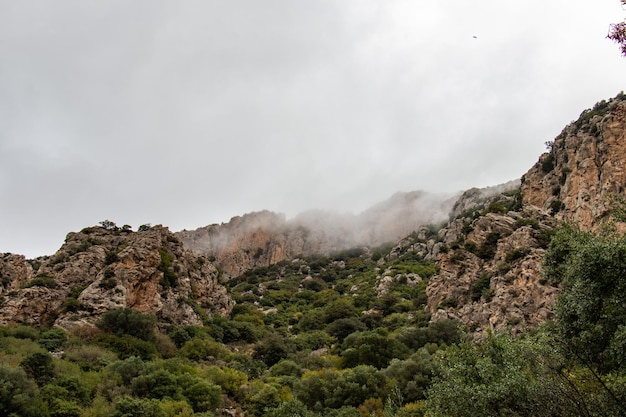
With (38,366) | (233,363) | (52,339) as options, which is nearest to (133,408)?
(38,366)

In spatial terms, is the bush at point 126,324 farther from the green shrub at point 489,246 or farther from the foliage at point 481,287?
the green shrub at point 489,246

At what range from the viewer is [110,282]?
4528 cm

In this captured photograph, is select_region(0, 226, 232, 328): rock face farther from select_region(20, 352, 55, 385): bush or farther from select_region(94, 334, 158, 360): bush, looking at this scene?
select_region(20, 352, 55, 385): bush

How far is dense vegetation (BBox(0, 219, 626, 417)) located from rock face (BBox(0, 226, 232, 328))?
9.74 ft

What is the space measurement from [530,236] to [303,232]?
99.0m

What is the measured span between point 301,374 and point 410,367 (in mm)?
11539

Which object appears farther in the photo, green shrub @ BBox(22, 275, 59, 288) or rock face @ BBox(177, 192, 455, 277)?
rock face @ BBox(177, 192, 455, 277)

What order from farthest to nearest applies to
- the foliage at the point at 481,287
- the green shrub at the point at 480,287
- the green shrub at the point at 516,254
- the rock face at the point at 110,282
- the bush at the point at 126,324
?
the rock face at the point at 110,282, the green shrub at the point at 480,287, the foliage at the point at 481,287, the bush at the point at 126,324, the green shrub at the point at 516,254

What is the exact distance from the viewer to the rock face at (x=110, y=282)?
139ft

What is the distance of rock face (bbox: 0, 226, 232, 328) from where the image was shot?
42281mm

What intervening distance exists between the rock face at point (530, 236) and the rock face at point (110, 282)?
28533 mm

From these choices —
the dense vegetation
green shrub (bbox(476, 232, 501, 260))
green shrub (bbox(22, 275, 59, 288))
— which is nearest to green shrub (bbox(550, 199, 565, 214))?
green shrub (bbox(476, 232, 501, 260))

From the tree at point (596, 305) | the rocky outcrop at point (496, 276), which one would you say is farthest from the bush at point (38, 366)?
the tree at point (596, 305)

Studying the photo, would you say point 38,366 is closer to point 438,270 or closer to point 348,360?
point 348,360
